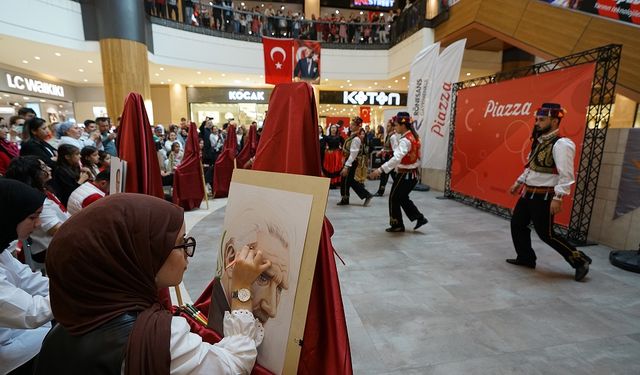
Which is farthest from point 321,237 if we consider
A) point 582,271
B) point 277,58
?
point 277,58

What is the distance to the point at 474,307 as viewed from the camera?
8.97ft

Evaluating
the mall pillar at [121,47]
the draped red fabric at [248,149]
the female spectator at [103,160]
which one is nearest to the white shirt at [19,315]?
the female spectator at [103,160]

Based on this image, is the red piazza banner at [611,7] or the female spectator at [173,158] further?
the female spectator at [173,158]

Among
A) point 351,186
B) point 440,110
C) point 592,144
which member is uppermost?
point 440,110

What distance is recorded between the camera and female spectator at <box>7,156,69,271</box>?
2.27 metres

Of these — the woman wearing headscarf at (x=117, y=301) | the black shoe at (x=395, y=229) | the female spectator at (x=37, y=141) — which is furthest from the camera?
the black shoe at (x=395, y=229)

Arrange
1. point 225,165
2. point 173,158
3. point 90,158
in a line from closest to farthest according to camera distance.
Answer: point 90,158 < point 173,158 < point 225,165

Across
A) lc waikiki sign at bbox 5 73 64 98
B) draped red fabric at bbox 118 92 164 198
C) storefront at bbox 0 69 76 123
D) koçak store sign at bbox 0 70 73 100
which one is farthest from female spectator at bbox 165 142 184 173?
lc waikiki sign at bbox 5 73 64 98

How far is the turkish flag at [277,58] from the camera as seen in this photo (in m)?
6.97

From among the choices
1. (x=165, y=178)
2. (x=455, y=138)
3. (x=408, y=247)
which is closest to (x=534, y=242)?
(x=408, y=247)

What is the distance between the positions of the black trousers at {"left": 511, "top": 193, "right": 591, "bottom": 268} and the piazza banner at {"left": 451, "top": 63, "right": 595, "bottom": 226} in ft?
4.85

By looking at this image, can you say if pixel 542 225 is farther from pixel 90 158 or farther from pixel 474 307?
pixel 90 158

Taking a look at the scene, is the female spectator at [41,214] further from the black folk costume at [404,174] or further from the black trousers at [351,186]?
the black trousers at [351,186]

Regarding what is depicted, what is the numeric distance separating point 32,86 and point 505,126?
15346mm
